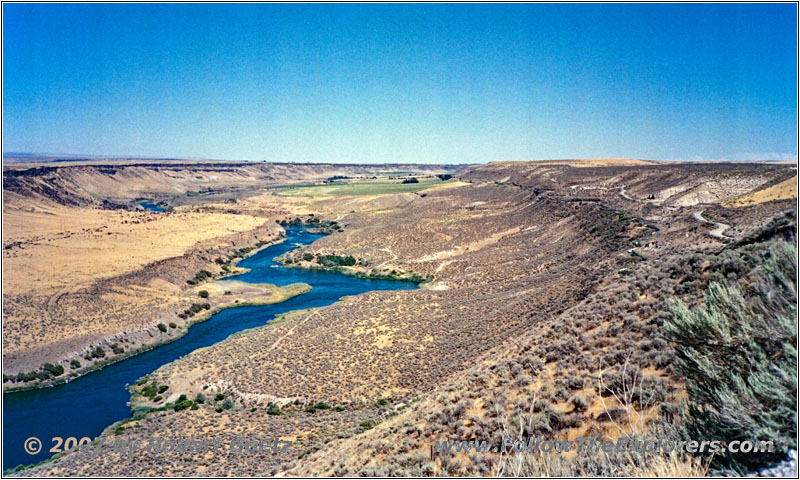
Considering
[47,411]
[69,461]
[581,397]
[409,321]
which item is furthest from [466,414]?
[47,411]

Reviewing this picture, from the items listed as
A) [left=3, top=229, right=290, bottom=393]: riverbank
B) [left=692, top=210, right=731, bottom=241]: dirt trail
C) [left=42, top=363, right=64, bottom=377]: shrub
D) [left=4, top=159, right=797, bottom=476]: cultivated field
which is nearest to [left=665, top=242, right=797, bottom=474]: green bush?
[left=4, top=159, right=797, bottom=476]: cultivated field

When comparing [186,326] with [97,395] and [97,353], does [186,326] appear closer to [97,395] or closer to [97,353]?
[97,353]

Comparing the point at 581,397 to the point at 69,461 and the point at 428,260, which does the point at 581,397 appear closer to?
the point at 69,461

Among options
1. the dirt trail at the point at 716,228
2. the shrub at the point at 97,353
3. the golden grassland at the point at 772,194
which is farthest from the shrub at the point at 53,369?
the golden grassland at the point at 772,194

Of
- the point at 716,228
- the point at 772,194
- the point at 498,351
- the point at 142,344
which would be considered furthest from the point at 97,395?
the point at 772,194

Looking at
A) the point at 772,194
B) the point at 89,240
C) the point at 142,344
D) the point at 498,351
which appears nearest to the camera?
the point at 498,351

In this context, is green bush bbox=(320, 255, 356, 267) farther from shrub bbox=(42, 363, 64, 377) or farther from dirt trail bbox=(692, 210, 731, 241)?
dirt trail bbox=(692, 210, 731, 241)

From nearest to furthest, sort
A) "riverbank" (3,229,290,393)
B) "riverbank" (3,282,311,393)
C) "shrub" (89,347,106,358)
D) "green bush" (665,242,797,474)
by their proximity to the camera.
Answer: "green bush" (665,242,797,474) → "riverbank" (3,229,290,393) → "riverbank" (3,282,311,393) → "shrub" (89,347,106,358)
